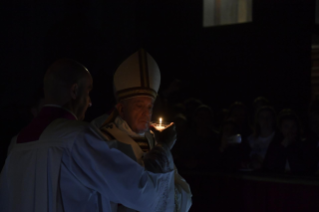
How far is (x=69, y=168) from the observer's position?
1.74 m

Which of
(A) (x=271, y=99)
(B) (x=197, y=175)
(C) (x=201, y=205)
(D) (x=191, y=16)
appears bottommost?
(C) (x=201, y=205)

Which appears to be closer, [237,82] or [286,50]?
[286,50]

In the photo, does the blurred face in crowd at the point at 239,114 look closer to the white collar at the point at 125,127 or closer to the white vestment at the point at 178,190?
the white vestment at the point at 178,190

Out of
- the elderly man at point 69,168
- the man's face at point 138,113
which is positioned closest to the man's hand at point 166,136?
the elderly man at point 69,168

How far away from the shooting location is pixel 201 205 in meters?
3.89

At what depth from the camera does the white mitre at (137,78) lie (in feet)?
9.44

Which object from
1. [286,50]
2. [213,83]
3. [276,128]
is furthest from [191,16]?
[276,128]

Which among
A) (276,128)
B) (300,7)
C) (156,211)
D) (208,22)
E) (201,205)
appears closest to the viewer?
(156,211)

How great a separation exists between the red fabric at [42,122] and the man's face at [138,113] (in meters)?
0.90

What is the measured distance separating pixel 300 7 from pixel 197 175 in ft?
15.2

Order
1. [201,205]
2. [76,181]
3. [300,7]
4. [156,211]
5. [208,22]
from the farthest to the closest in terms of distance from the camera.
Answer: [208,22] < [300,7] < [201,205] < [156,211] < [76,181]

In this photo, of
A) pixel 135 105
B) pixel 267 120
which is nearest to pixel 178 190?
pixel 135 105

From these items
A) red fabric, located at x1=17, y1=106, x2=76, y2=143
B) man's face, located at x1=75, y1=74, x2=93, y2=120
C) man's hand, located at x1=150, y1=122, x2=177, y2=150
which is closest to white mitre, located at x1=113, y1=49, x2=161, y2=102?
man's hand, located at x1=150, y1=122, x2=177, y2=150

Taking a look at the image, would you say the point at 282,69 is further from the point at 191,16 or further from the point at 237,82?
the point at 191,16
